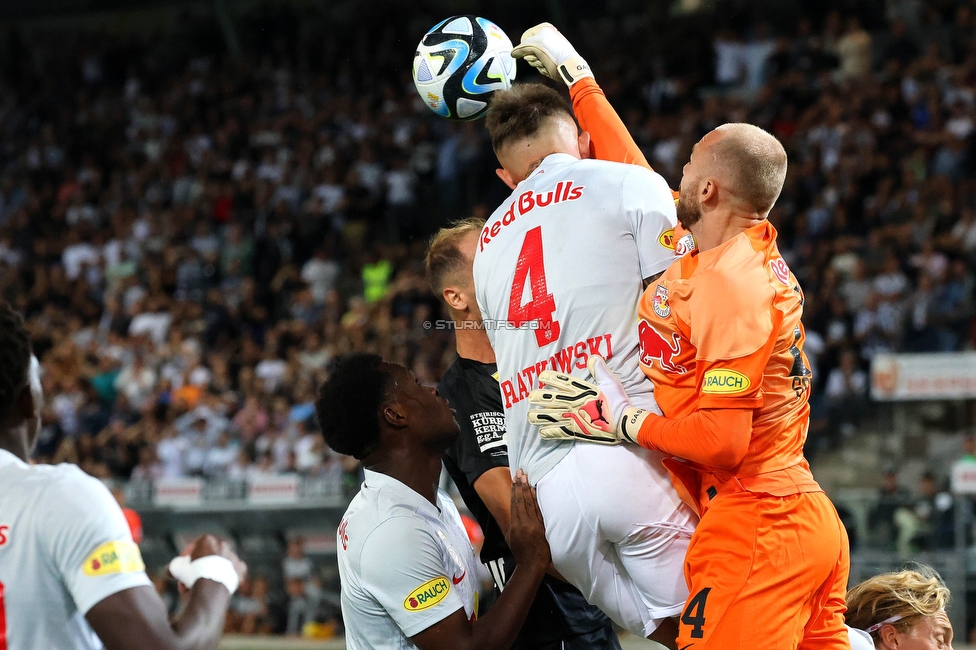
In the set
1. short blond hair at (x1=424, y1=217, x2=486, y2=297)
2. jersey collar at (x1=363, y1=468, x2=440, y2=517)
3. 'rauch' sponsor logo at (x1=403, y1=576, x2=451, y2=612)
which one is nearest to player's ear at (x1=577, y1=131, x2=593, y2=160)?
short blond hair at (x1=424, y1=217, x2=486, y2=297)

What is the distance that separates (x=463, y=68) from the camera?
4578 millimetres

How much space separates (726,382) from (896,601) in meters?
1.48

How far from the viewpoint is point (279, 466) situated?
13.8m

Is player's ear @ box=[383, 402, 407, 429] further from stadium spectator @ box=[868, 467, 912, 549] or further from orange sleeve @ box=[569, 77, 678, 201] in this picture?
stadium spectator @ box=[868, 467, 912, 549]

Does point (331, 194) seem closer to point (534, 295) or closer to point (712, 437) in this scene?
point (534, 295)

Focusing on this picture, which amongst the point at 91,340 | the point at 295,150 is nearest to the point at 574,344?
the point at 91,340

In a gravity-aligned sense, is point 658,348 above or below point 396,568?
above

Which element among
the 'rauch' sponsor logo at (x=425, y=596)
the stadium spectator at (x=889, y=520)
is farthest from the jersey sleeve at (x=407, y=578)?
the stadium spectator at (x=889, y=520)

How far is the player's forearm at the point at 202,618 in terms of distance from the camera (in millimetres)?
2658

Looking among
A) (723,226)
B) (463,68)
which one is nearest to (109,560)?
(723,226)

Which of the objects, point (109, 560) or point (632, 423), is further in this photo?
point (632, 423)

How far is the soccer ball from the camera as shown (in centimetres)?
455

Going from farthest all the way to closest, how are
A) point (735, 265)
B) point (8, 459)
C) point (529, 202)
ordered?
point (529, 202) < point (735, 265) < point (8, 459)

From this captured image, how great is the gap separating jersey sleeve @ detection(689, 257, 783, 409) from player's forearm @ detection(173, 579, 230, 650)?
4.58 ft
